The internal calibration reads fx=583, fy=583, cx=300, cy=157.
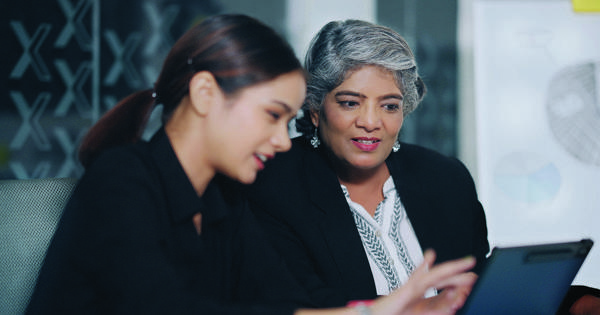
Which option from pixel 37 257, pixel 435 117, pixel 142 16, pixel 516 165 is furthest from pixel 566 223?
pixel 37 257

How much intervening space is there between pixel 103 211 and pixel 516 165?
2537 mm

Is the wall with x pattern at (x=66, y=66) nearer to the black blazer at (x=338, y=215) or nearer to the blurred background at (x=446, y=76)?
the blurred background at (x=446, y=76)

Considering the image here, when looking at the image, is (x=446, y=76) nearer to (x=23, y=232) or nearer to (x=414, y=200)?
(x=414, y=200)

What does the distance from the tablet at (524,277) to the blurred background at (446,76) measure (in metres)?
1.96

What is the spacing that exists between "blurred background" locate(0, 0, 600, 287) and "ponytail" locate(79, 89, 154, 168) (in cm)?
162

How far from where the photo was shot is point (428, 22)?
11.5 feet

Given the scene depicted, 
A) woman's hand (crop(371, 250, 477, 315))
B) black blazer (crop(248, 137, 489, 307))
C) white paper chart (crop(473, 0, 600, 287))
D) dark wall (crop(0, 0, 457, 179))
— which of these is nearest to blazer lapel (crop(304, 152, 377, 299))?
black blazer (crop(248, 137, 489, 307))

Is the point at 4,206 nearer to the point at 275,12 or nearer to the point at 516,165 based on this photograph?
the point at 275,12

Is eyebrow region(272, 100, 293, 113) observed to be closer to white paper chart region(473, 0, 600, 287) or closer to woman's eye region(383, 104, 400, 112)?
woman's eye region(383, 104, 400, 112)

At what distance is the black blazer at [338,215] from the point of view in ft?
4.91

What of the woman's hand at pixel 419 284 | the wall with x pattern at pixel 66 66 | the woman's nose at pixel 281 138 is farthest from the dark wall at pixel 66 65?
the woman's hand at pixel 419 284

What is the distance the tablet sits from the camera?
97cm

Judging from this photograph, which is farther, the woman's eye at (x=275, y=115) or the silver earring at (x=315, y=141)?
the silver earring at (x=315, y=141)

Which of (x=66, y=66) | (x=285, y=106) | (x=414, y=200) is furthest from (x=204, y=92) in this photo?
(x=66, y=66)
